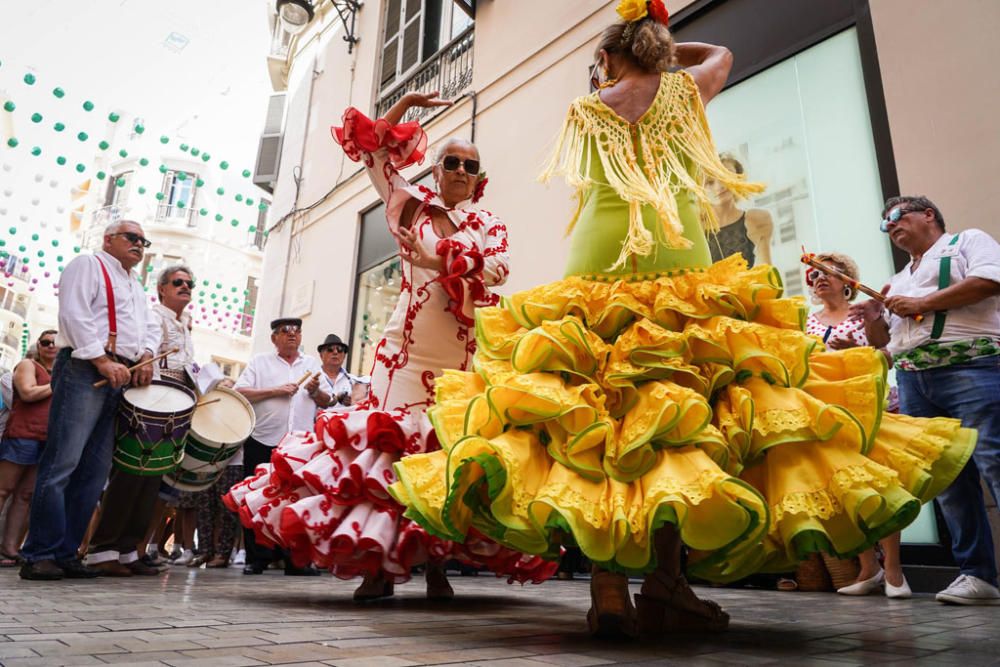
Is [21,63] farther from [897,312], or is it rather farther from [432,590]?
[897,312]

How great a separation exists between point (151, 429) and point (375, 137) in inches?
87.5

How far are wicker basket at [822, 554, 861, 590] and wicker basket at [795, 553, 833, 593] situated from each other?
46 mm

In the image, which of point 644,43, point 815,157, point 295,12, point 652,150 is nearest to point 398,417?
point 652,150

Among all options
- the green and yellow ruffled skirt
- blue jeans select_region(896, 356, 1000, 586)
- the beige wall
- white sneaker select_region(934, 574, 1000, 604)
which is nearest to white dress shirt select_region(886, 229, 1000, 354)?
blue jeans select_region(896, 356, 1000, 586)

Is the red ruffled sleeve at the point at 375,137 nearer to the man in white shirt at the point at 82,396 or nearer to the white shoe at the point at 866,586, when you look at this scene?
the man in white shirt at the point at 82,396

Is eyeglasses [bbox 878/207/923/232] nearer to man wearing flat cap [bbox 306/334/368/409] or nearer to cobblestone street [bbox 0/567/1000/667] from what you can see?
cobblestone street [bbox 0/567/1000/667]

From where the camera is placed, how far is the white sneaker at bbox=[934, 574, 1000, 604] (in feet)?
9.75

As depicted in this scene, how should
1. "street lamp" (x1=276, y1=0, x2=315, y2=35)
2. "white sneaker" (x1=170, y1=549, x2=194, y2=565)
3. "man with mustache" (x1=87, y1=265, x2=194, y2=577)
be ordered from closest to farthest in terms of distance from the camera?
"man with mustache" (x1=87, y1=265, x2=194, y2=577)
"white sneaker" (x1=170, y1=549, x2=194, y2=565)
"street lamp" (x1=276, y1=0, x2=315, y2=35)

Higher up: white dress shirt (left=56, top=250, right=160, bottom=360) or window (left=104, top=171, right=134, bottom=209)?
window (left=104, top=171, right=134, bottom=209)

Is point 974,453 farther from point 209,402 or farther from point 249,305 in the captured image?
point 249,305

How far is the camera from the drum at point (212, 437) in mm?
4488

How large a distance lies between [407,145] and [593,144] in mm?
1163

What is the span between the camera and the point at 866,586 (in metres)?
3.73

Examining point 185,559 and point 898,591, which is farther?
point 185,559
